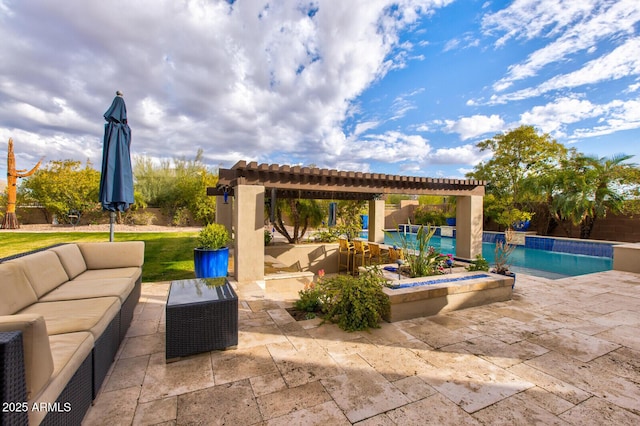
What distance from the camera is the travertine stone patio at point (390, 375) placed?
6.77 ft

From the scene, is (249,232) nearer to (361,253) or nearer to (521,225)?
(361,253)

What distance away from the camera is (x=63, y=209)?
52.9 feet

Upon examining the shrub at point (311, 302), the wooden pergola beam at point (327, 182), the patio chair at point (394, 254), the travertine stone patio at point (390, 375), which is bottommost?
the travertine stone patio at point (390, 375)

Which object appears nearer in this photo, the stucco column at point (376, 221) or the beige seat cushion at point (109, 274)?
the beige seat cushion at point (109, 274)

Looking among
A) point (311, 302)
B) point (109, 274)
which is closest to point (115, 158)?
point (109, 274)

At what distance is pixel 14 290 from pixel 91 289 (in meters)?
0.75

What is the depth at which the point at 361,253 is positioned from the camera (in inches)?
339

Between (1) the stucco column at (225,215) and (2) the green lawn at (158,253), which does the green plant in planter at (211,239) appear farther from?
(1) the stucco column at (225,215)

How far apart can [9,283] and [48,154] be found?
20.0 meters

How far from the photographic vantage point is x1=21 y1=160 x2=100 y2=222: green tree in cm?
1580

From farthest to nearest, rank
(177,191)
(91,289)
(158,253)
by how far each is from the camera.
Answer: (177,191)
(158,253)
(91,289)

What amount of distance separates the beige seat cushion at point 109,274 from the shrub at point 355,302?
9.07ft

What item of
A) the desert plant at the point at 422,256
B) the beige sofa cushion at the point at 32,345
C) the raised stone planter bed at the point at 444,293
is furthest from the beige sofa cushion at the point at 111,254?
the desert plant at the point at 422,256

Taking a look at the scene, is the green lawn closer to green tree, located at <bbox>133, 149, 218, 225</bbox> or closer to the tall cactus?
the tall cactus
